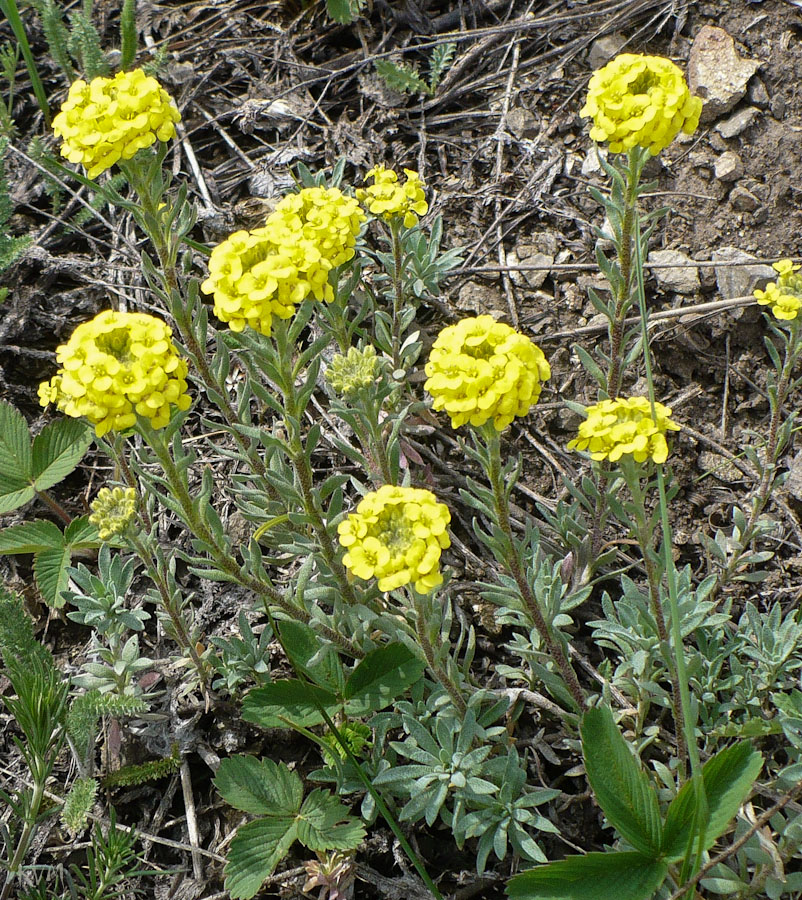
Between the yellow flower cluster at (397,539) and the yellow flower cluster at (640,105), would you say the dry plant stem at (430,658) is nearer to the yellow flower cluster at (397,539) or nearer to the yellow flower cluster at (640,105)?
the yellow flower cluster at (397,539)

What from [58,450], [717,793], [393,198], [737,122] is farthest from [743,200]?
[58,450]

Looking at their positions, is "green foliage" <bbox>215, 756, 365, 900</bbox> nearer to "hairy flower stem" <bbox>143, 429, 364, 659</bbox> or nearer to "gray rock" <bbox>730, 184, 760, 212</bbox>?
"hairy flower stem" <bbox>143, 429, 364, 659</bbox>

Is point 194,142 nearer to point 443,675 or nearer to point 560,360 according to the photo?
point 560,360

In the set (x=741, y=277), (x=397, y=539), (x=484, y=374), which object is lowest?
(x=741, y=277)

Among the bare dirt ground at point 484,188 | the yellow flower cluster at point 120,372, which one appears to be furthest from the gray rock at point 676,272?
the yellow flower cluster at point 120,372

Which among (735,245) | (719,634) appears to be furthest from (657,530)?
(735,245)

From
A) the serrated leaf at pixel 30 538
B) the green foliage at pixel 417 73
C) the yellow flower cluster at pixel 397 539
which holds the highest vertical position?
the green foliage at pixel 417 73

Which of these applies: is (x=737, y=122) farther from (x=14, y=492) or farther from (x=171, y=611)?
(x=14, y=492)
